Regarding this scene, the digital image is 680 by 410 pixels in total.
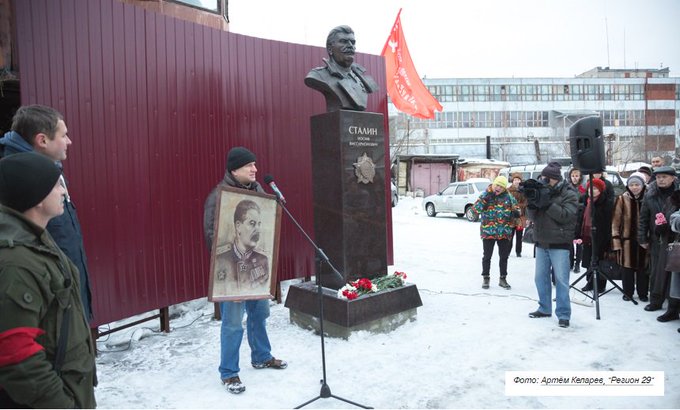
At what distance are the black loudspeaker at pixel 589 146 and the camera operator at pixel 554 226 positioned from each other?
88cm

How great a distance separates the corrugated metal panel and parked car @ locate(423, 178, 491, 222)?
1276cm

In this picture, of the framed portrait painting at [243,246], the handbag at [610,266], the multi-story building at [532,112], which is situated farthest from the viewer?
the multi-story building at [532,112]

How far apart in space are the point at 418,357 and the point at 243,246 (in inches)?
80.2

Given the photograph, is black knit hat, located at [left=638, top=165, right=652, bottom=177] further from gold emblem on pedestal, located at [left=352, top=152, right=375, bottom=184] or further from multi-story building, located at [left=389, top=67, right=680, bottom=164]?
multi-story building, located at [left=389, top=67, right=680, bottom=164]

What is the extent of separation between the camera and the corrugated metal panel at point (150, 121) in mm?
4453

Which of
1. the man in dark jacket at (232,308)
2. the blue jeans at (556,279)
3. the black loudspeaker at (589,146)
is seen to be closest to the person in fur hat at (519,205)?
the black loudspeaker at (589,146)

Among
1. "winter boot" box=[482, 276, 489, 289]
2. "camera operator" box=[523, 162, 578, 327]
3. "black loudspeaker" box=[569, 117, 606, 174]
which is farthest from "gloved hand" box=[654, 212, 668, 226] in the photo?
"winter boot" box=[482, 276, 489, 289]

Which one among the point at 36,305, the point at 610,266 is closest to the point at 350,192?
the point at 36,305

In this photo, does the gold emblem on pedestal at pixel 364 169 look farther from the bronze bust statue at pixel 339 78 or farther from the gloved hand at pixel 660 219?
the gloved hand at pixel 660 219

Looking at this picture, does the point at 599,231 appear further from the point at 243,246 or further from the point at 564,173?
the point at 564,173

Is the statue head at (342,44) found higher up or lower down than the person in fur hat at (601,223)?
higher up

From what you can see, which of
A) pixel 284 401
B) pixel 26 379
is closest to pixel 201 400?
pixel 284 401

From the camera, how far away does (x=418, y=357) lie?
14.7 ft

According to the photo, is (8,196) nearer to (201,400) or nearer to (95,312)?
(201,400)
